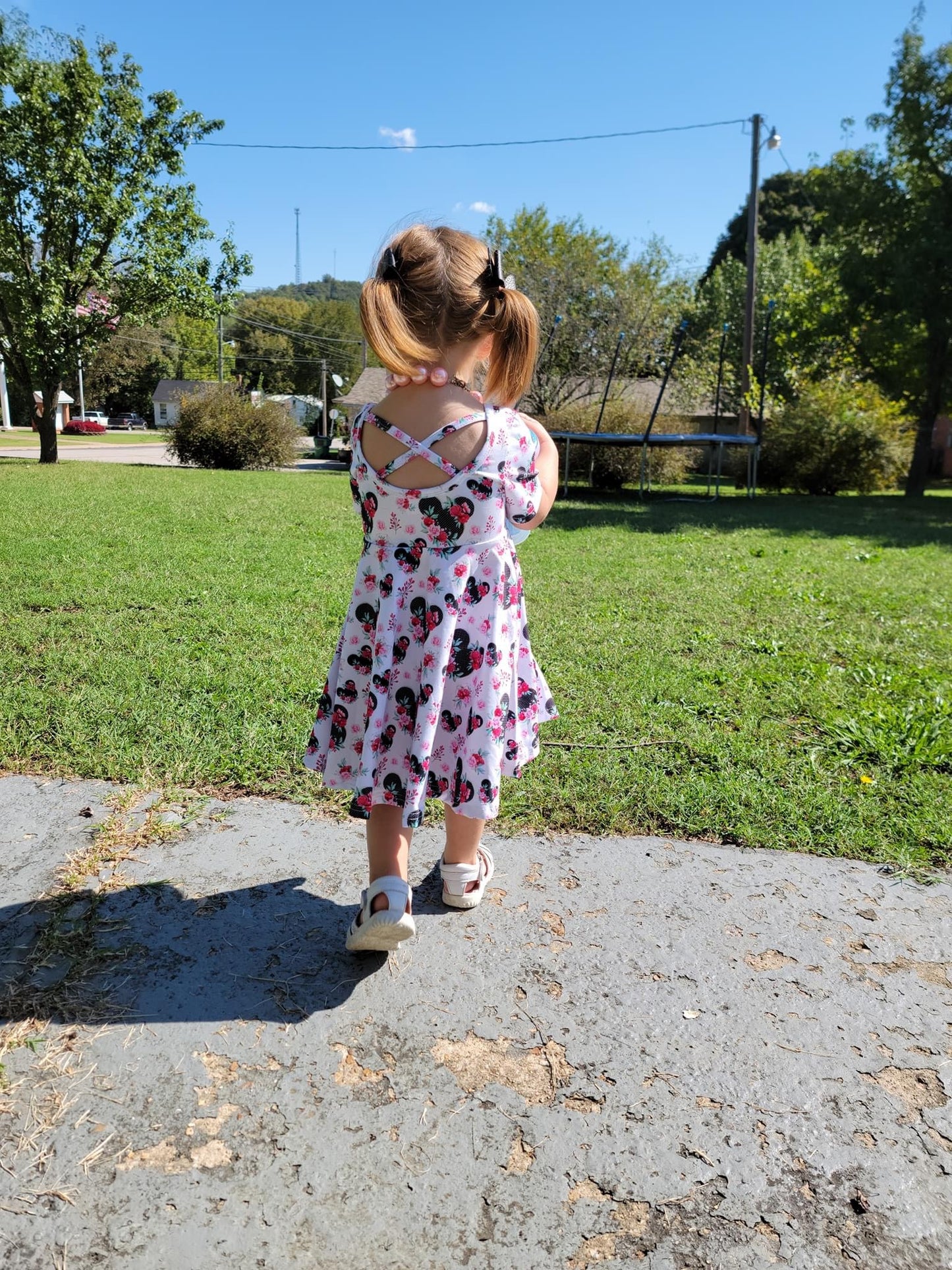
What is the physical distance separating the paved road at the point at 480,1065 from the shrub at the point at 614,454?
49.1 feet

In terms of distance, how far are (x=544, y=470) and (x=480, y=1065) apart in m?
1.20

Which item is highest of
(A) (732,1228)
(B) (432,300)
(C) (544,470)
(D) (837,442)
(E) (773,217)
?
(E) (773,217)

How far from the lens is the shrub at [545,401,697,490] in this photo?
17.0 meters

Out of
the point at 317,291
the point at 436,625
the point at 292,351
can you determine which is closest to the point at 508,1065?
the point at 436,625

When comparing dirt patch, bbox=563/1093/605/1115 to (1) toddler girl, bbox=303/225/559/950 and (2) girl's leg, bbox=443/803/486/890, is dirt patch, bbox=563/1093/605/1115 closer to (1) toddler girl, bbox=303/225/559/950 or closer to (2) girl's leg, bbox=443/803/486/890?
(1) toddler girl, bbox=303/225/559/950

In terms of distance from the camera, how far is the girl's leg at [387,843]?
188cm

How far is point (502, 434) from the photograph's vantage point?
6.06 feet

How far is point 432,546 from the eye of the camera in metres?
1.86

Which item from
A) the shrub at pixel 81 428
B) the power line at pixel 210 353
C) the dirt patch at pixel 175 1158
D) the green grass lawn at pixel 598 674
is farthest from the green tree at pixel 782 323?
the power line at pixel 210 353

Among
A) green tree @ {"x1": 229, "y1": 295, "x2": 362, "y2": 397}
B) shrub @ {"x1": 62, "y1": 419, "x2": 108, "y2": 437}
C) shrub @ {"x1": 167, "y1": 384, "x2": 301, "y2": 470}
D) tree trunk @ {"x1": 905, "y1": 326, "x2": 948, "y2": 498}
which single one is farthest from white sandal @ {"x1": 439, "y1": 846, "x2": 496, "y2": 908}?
green tree @ {"x1": 229, "y1": 295, "x2": 362, "y2": 397}

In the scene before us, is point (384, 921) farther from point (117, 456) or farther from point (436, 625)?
point (117, 456)

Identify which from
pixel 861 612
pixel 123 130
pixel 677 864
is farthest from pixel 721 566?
pixel 123 130

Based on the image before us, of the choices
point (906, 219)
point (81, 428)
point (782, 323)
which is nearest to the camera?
point (906, 219)

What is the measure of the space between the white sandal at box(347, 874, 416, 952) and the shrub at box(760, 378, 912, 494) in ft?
59.6
